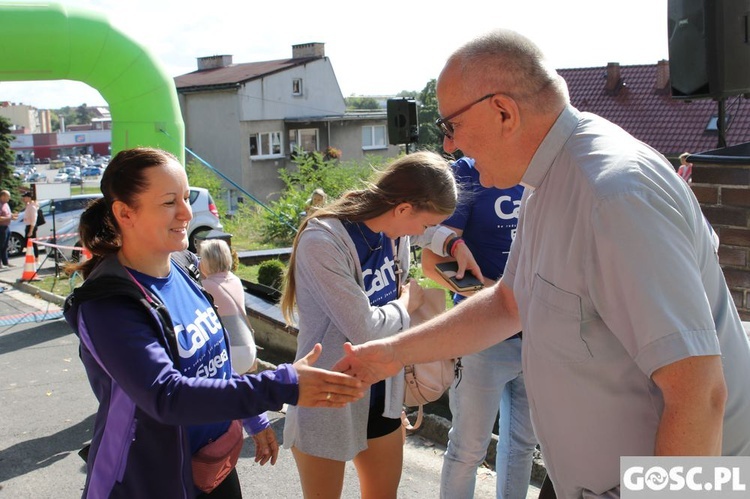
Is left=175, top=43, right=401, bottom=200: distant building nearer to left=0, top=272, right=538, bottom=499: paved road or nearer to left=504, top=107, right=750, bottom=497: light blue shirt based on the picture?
left=0, top=272, right=538, bottom=499: paved road

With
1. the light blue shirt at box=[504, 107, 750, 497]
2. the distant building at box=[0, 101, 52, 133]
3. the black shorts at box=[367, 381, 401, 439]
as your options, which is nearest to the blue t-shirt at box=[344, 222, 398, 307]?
the black shorts at box=[367, 381, 401, 439]

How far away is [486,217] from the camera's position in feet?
12.4

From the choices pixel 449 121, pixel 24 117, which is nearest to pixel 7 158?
pixel 449 121

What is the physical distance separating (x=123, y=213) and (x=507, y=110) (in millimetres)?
1411

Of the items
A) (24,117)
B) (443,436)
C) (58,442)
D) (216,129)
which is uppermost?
(24,117)

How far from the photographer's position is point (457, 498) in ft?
11.8

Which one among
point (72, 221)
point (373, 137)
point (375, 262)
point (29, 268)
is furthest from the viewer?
point (373, 137)

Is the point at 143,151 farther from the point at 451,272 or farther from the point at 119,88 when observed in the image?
the point at 119,88

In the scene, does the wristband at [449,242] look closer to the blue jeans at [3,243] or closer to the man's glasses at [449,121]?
the man's glasses at [449,121]

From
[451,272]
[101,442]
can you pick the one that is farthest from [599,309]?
[451,272]

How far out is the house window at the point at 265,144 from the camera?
42906 mm

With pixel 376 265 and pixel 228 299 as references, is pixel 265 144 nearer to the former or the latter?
pixel 228 299

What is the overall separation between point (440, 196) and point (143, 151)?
4.07 ft

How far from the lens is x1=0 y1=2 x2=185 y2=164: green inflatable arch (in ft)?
26.7
